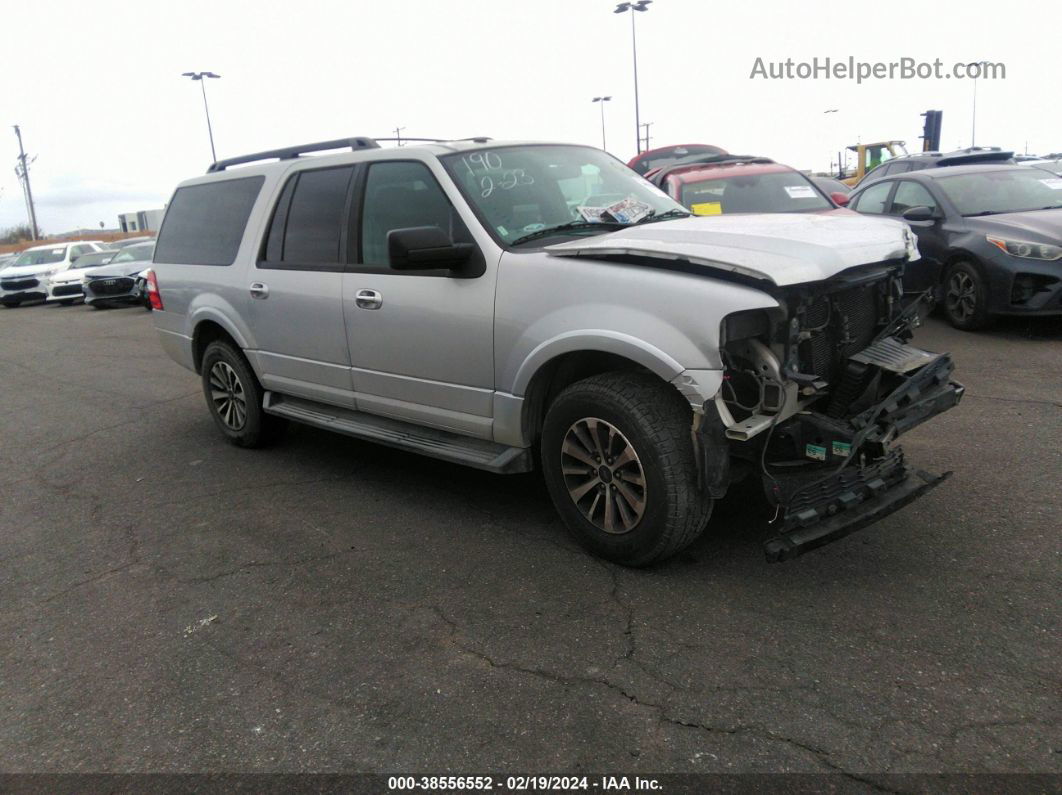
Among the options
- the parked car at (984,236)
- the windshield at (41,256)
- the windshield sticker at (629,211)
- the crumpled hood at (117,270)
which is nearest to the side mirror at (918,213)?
the parked car at (984,236)

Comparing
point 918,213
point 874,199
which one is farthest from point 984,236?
point 874,199

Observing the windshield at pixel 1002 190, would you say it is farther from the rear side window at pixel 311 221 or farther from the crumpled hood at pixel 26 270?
the crumpled hood at pixel 26 270

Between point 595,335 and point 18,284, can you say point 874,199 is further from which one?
point 18,284

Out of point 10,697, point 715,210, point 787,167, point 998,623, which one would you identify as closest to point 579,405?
point 998,623

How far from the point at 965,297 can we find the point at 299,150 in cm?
651

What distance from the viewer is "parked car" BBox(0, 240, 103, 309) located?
931 inches

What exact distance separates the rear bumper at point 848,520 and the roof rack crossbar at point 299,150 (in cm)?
329

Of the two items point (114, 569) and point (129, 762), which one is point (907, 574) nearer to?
point (129, 762)

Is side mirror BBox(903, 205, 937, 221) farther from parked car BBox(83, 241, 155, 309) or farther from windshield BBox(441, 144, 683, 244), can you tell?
parked car BBox(83, 241, 155, 309)

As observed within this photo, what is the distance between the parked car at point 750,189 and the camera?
27.9 ft

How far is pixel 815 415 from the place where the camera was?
133 inches

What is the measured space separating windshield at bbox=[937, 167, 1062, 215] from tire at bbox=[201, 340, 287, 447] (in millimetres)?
7089

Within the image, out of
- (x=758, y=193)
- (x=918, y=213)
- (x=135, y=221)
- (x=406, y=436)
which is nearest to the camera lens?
(x=406, y=436)

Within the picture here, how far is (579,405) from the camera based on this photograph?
143 inches
